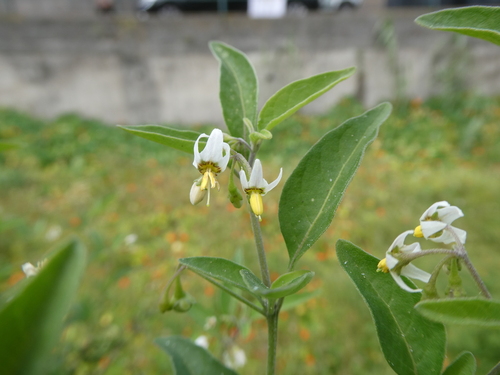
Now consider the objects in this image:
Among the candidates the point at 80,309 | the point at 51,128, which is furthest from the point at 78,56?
the point at 80,309

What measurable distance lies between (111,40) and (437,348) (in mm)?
6220

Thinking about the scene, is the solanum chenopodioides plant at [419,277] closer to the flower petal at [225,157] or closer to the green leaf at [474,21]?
the green leaf at [474,21]

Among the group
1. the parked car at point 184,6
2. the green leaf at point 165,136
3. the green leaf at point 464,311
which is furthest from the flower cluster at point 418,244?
the parked car at point 184,6

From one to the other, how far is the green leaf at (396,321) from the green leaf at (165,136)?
0.26 metres

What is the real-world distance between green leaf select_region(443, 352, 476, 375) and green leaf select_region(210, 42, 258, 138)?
450mm

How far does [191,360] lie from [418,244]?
41 centimetres

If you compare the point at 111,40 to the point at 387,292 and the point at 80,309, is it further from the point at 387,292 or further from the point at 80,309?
the point at 387,292

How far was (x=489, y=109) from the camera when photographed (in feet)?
17.9

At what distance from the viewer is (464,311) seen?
1.15ft

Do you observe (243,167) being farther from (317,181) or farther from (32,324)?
(32,324)

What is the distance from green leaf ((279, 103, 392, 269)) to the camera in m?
0.53

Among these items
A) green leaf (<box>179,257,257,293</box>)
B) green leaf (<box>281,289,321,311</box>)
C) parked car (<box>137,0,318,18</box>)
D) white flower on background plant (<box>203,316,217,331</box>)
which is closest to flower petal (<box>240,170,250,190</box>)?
green leaf (<box>179,257,257,293</box>)

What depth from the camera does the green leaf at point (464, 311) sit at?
0.34 meters

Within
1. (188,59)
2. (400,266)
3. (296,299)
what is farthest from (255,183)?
(188,59)
